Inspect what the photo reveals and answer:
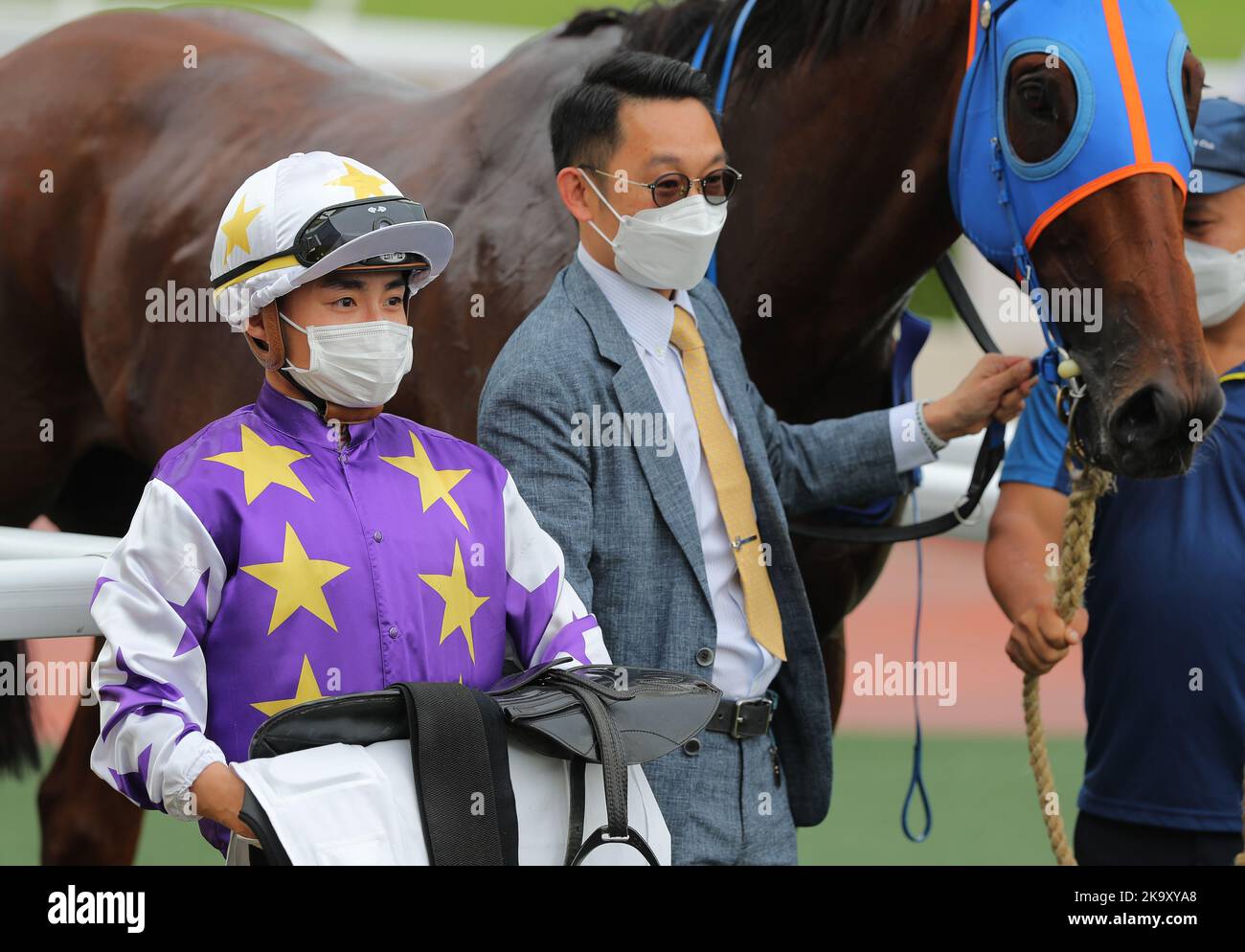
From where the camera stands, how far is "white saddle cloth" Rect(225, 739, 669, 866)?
1413 mm

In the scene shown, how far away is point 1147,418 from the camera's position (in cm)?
203

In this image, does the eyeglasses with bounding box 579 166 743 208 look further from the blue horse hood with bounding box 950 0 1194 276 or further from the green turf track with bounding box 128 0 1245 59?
the green turf track with bounding box 128 0 1245 59

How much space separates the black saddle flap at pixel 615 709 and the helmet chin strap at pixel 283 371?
1.08 feet

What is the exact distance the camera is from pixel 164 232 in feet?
10.7

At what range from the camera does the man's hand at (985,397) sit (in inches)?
91.9

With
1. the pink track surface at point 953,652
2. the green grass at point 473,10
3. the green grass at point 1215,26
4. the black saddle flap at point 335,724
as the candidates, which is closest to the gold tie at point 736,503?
the black saddle flap at point 335,724

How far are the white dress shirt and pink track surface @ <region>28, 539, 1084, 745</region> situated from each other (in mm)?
3726

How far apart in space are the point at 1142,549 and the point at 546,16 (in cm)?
1382

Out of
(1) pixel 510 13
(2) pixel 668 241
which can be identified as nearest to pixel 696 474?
(2) pixel 668 241

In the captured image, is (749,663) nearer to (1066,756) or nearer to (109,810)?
(109,810)

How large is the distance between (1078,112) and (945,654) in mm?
5602

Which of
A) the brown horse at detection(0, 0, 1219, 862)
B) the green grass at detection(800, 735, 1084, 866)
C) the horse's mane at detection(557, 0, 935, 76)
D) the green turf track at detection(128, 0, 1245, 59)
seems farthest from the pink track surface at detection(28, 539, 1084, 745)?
the green turf track at detection(128, 0, 1245, 59)

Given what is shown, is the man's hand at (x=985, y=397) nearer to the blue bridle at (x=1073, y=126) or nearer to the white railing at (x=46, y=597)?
the blue bridle at (x=1073, y=126)

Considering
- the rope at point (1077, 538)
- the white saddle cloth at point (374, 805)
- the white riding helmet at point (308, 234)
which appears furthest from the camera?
the rope at point (1077, 538)
